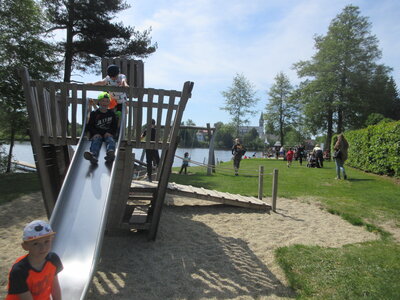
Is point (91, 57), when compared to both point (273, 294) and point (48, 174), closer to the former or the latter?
point (48, 174)

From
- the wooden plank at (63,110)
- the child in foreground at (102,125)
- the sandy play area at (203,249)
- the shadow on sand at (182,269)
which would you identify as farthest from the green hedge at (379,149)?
the wooden plank at (63,110)

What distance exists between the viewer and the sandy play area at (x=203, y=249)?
12.8 feet

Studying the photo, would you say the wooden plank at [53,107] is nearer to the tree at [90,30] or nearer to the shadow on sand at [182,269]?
the shadow on sand at [182,269]

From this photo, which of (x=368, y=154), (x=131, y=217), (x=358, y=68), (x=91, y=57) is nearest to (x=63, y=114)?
(x=131, y=217)

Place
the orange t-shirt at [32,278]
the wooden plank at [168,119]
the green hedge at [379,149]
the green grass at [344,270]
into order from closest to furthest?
1. the orange t-shirt at [32,278]
2. the green grass at [344,270]
3. the wooden plank at [168,119]
4. the green hedge at [379,149]

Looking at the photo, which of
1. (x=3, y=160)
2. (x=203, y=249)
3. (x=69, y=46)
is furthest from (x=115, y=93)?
(x=3, y=160)

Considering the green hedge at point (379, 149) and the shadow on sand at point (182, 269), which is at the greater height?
the green hedge at point (379, 149)

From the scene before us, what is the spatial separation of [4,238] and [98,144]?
2.85 metres

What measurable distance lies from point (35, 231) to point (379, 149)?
610 inches

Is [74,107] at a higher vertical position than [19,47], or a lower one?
lower

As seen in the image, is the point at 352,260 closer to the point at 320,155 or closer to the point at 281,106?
the point at 320,155

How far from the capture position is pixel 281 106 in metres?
40.4

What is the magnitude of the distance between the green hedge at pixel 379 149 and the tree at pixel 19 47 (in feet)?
52.5

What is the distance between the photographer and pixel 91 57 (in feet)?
52.1
